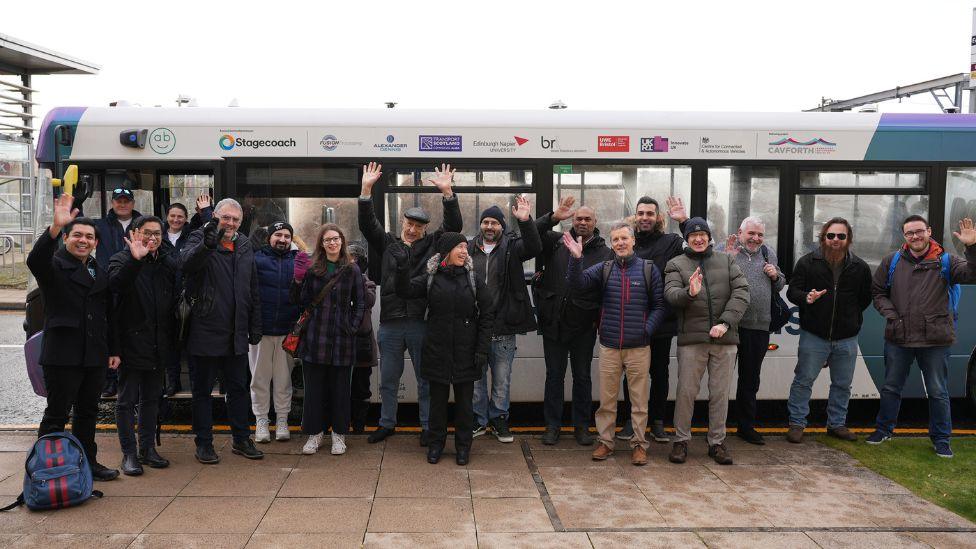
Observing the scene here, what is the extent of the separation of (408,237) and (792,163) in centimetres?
359

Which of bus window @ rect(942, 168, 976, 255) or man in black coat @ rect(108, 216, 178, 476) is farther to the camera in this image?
bus window @ rect(942, 168, 976, 255)

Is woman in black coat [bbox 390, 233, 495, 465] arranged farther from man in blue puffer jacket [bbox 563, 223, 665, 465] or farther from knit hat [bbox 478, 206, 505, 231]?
man in blue puffer jacket [bbox 563, 223, 665, 465]

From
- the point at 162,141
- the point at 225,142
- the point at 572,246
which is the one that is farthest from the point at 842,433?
the point at 162,141

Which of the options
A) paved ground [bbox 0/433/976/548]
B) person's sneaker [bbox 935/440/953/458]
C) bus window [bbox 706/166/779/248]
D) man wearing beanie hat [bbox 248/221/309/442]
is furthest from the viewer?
bus window [bbox 706/166/779/248]

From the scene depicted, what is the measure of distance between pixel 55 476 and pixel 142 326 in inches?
45.7

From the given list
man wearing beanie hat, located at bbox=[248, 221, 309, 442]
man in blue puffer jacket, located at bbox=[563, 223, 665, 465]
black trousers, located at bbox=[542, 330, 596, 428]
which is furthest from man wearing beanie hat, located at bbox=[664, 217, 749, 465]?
man wearing beanie hat, located at bbox=[248, 221, 309, 442]

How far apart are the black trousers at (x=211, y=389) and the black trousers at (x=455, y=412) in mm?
1516

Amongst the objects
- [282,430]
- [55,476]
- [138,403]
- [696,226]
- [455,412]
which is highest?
[696,226]

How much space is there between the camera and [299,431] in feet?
23.3

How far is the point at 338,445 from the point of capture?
6242 mm

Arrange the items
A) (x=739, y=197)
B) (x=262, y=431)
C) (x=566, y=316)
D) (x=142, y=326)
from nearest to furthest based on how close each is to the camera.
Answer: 1. (x=142, y=326)
2. (x=566, y=316)
3. (x=262, y=431)
4. (x=739, y=197)

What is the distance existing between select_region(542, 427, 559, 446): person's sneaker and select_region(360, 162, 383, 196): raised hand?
2556mm

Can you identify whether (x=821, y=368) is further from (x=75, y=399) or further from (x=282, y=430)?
(x=75, y=399)

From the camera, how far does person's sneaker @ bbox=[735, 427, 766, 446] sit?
6.74 m
